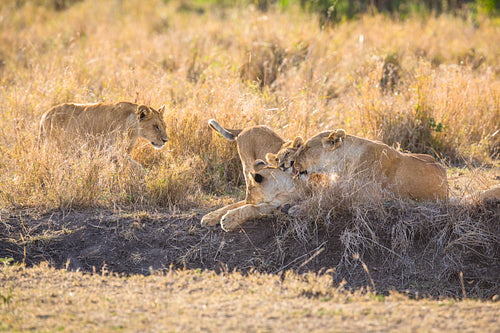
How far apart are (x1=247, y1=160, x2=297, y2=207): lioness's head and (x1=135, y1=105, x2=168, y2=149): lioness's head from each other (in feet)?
5.92

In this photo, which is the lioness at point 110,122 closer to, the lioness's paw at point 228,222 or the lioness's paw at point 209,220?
the lioness's paw at point 209,220

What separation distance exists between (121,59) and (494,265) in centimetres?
837

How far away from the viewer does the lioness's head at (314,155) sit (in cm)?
567

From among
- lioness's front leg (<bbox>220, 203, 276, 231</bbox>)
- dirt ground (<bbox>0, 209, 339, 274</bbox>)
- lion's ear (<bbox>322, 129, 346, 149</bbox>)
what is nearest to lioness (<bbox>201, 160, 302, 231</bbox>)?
lioness's front leg (<bbox>220, 203, 276, 231</bbox>)

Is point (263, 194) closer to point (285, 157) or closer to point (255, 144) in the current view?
point (285, 157)

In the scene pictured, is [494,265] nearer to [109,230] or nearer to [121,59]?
[109,230]

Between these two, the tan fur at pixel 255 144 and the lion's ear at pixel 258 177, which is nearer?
the lion's ear at pixel 258 177

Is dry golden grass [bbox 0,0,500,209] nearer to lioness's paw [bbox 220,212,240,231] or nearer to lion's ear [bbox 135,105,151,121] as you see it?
lion's ear [bbox 135,105,151,121]

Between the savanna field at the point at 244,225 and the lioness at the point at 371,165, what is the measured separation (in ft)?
0.97

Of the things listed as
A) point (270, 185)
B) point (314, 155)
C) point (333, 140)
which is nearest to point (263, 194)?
point (270, 185)

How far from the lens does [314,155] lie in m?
5.70

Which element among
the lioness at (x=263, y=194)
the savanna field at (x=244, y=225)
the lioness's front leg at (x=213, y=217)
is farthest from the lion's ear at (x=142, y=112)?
the lioness's front leg at (x=213, y=217)

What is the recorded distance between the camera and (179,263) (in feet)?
16.3

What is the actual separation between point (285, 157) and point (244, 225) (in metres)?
0.85
